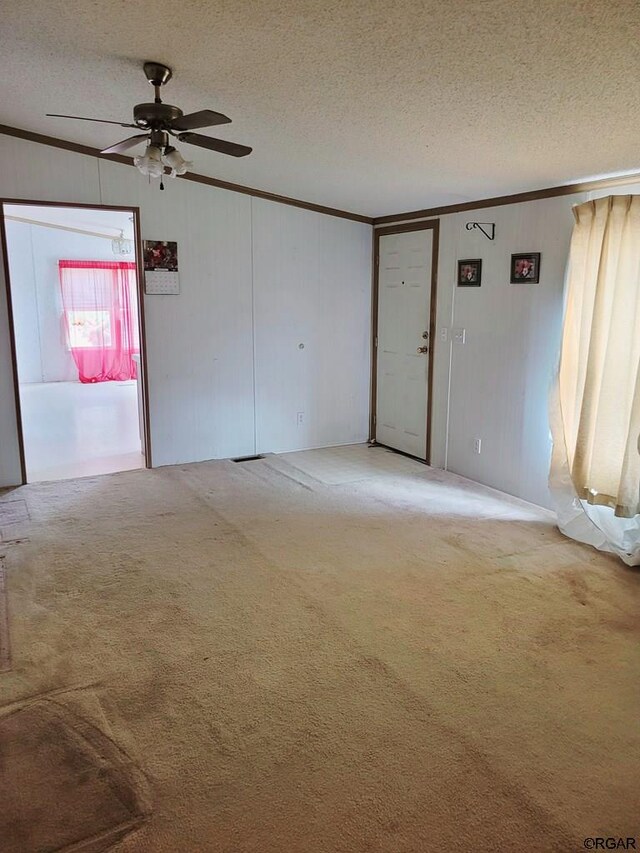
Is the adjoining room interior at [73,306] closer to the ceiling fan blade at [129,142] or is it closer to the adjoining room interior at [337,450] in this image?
the adjoining room interior at [337,450]

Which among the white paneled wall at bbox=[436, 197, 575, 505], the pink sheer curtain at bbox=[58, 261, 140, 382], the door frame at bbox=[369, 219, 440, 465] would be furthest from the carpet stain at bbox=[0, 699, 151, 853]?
the pink sheer curtain at bbox=[58, 261, 140, 382]

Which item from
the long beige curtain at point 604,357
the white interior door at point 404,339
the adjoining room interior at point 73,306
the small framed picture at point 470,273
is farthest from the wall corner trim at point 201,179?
the adjoining room interior at point 73,306

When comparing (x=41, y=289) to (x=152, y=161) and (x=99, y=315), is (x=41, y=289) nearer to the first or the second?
(x=99, y=315)

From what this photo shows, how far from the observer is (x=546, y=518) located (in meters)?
4.16

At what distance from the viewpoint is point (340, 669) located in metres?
2.48

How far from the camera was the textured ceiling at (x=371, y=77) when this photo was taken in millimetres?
2203

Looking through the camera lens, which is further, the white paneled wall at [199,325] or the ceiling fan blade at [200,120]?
the white paneled wall at [199,325]

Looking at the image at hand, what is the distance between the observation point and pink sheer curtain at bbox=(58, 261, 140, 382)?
986cm

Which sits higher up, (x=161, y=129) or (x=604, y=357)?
(x=161, y=129)

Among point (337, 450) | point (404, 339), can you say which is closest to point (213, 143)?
point (404, 339)

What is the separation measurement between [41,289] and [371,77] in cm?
834

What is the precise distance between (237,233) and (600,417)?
331cm

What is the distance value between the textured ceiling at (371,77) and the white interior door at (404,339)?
3.76 ft

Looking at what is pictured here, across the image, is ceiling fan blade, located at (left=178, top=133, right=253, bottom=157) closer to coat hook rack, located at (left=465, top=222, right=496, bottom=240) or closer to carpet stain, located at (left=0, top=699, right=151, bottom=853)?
coat hook rack, located at (left=465, top=222, right=496, bottom=240)
